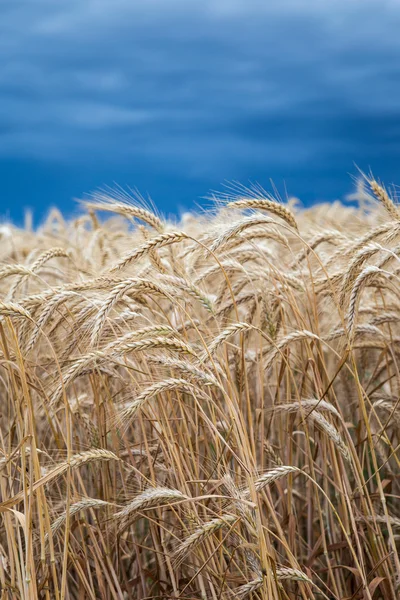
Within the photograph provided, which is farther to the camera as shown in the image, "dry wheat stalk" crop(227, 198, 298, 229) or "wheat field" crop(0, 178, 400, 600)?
"dry wheat stalk" crop(227, 198, 298, 229)

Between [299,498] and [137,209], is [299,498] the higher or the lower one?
the lower one

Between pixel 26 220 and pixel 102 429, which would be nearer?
pixel 102 429

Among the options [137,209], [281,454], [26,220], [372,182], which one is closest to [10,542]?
[281,454]

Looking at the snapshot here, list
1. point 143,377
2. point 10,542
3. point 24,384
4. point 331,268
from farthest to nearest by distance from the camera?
point 331,268 < point 143,377 < point 10,542 < point 24,384

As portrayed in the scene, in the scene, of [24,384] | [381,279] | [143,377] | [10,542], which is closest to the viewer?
[24,384]

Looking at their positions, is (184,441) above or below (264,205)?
below

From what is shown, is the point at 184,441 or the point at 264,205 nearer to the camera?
the point at 184,441

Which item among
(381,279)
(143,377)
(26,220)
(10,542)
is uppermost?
(26,220)

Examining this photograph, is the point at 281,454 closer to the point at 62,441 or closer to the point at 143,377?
the point at 143,377

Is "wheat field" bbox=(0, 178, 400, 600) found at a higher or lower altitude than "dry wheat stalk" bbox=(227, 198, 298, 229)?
lower

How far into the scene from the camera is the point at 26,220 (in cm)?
1433

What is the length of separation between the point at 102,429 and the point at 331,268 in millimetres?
Result: 1744

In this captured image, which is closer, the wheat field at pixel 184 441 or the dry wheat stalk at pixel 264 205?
the wheat field at pixel 184 441

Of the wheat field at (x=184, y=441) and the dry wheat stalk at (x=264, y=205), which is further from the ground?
the dry wheat stalk at (x=264, y=205)
